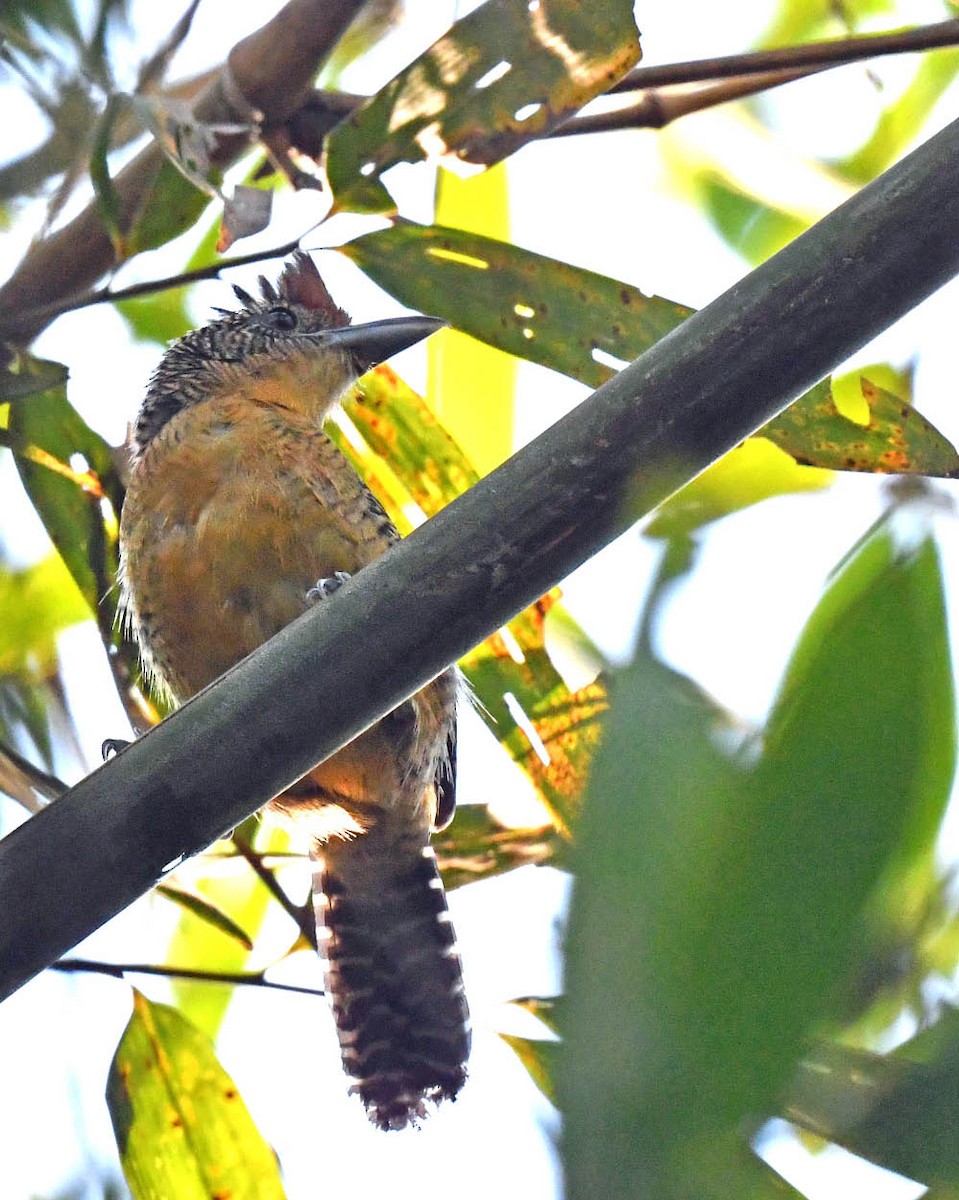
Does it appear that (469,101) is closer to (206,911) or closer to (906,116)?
(206,911)

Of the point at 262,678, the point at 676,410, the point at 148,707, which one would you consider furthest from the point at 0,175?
the point at 148,707

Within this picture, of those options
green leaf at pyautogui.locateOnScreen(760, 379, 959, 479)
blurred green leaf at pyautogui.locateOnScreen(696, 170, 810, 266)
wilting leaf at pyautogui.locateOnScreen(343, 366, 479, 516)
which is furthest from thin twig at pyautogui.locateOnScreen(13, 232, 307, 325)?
blurred green leaf at pyautogui.locateOnScreen(696, 170, 810, 266)

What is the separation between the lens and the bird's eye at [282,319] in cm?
354

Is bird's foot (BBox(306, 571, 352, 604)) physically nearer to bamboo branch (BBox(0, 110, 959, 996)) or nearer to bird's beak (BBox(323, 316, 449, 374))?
bird's beak (BBox(323, 316, 449, 374))

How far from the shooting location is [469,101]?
2.56 metres

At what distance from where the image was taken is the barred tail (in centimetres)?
280

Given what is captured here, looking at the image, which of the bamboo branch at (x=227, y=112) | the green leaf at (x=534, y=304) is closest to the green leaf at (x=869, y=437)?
the green leaf at (x=534, y=304)

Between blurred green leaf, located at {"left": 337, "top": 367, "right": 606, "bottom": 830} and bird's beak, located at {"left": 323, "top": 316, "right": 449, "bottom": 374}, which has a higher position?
bird's beak, located at {"left": 323, "top": 316, "right": 449, "bottom": 374}

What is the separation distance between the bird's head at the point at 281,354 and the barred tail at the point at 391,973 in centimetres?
93

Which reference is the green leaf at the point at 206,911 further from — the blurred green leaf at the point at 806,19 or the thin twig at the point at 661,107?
the blurred green leaf at the point at 806,19

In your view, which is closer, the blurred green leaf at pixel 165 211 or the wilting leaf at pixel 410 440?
the blurred green leaf at pixel 165 211

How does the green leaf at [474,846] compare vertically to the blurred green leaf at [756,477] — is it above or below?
below

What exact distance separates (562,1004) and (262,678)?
0.87m

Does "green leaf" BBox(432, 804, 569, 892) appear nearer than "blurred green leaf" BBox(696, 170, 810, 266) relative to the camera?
Yes
